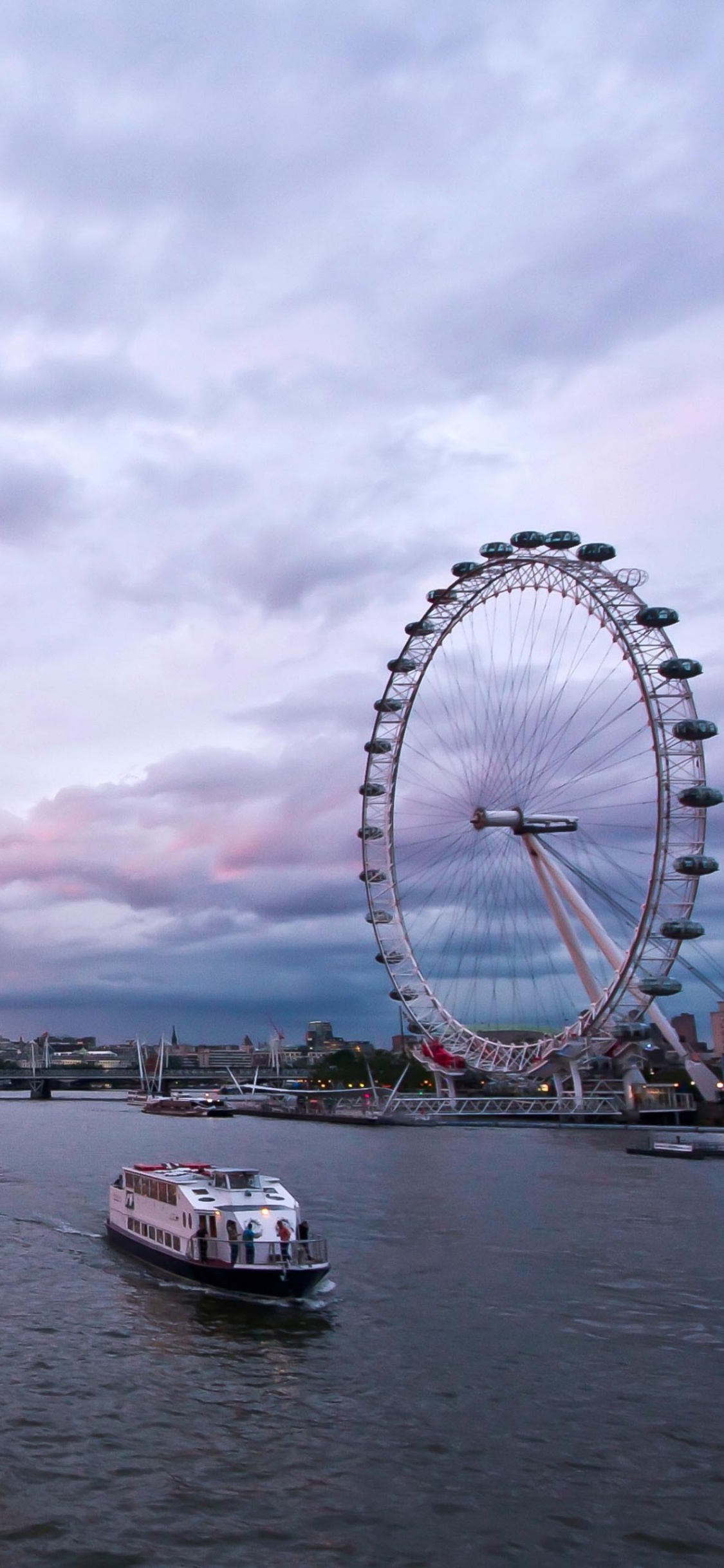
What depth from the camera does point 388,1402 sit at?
21.2 meters

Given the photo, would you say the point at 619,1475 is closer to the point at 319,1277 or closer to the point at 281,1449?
the point at 281,1449

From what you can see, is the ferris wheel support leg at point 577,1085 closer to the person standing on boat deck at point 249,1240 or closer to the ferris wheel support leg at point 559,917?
the ferris wheel support leg at point 559,917

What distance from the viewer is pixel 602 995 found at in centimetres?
8200

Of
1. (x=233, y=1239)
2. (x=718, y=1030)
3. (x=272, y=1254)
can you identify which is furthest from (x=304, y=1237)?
(x=718, y=1030)

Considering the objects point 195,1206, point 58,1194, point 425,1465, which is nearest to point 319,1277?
point 195,1206

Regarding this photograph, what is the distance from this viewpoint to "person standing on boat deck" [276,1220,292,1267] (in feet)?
95.4

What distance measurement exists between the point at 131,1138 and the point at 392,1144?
65.3 feet

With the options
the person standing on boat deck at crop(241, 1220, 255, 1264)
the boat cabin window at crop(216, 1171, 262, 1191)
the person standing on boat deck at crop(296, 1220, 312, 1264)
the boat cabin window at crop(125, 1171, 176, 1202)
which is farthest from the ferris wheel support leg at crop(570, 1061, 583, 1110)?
the person standing on boat deck at crop(241, 1220, 255, 1264)

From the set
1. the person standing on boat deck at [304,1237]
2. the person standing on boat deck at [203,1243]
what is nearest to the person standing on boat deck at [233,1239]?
the person standing on boat deck at [203,1243]

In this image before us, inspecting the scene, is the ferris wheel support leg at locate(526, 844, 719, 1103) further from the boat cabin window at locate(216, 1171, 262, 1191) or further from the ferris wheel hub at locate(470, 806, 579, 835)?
the boat cabin window at locate(216, 1171, 262, 1191)

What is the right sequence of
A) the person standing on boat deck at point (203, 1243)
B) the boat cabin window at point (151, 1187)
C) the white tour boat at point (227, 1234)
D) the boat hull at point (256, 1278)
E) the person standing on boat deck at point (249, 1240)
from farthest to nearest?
the boat cabin window at point (151, 1187)
the person standing on boat deck at point (203, 1243)
the person standing on boat deck at point (249, 1240)
the white tour boat at point (227, 1234)
the boat hull at point (256, 1278)

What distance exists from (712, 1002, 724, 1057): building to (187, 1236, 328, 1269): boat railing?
116m

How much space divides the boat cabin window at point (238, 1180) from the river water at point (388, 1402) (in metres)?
2.96

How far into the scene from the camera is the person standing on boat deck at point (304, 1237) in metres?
29.2
